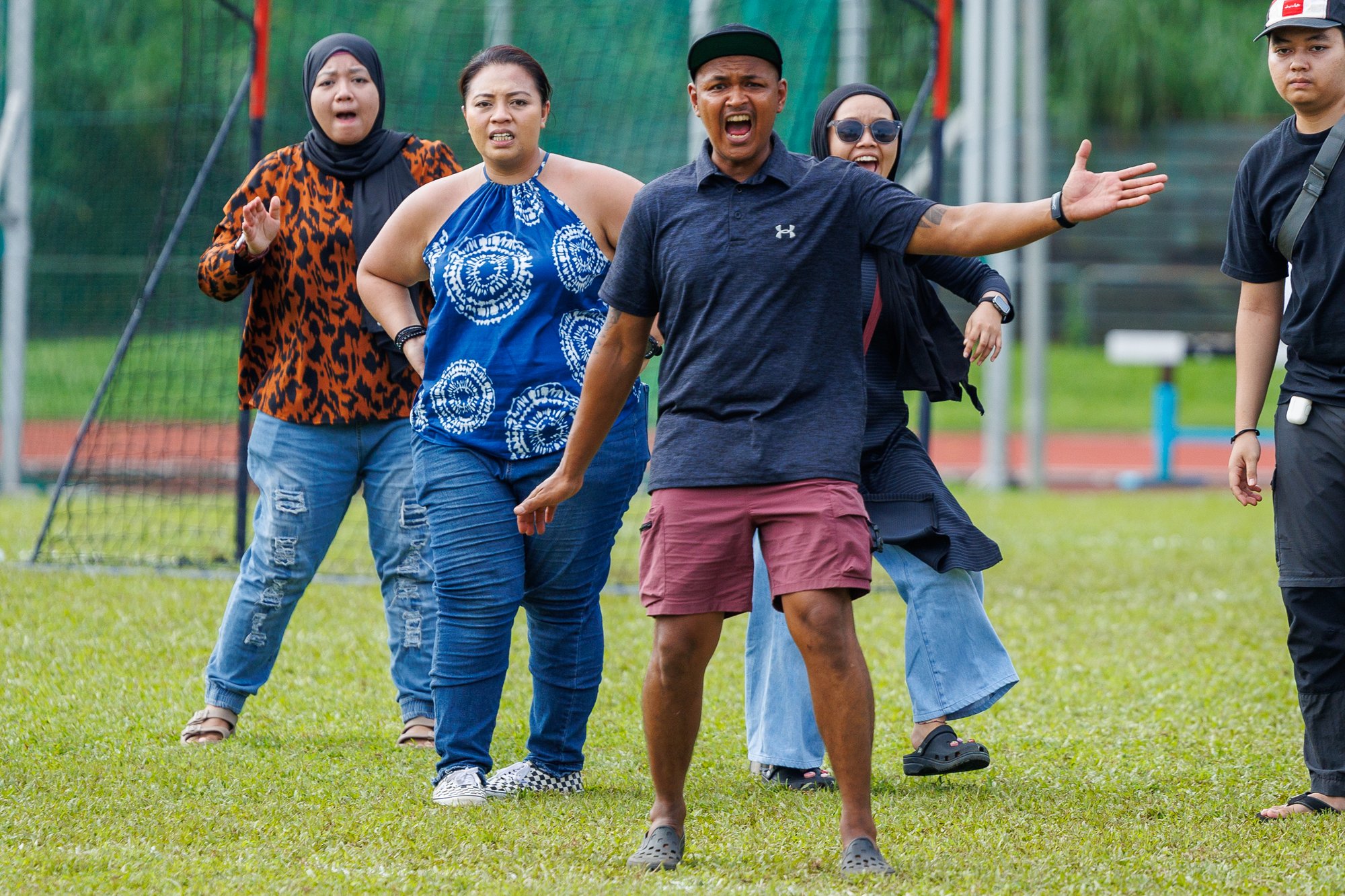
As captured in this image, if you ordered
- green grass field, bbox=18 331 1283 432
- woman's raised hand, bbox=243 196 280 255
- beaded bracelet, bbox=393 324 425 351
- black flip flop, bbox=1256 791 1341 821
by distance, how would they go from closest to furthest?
black flip flop, bbox=1256 791 1341 821
beaded bracelet, bbox=393 324 425 351
woman's raised hand, bbox=243 196 280 255
green grass field, bbox=18 331 1283 432

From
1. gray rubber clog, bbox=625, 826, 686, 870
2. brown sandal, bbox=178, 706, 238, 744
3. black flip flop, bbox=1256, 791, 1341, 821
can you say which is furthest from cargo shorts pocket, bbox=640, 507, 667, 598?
brown sandal, bbox=178, 706, 238, 744

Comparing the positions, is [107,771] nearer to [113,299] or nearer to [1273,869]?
[1273,869]

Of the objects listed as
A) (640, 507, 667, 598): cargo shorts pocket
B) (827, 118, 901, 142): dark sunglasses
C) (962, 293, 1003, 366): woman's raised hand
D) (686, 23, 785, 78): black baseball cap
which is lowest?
(640, 507, 667, 598): cargo shorts pocket

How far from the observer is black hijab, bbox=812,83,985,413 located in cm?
491

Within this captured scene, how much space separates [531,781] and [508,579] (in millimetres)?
628

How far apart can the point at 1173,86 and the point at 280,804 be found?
1122 inches

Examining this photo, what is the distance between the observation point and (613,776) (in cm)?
510

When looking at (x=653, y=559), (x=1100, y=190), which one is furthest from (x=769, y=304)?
(x=1100, y=190)

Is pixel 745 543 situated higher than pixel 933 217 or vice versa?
pixel 933 217

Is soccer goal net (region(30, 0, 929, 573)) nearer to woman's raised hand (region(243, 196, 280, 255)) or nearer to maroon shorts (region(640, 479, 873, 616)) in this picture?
woman's raised hand (region(243, 196, 280, 255))

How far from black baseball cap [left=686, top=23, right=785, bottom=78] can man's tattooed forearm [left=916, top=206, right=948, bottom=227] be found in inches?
19.5

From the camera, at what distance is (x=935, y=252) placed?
388 centimetres

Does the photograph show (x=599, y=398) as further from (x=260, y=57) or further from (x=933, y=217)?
(x=260, y=57)

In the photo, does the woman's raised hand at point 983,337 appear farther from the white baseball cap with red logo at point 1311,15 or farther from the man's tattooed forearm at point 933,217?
the white baseball cap with red logo at point 1311,15
